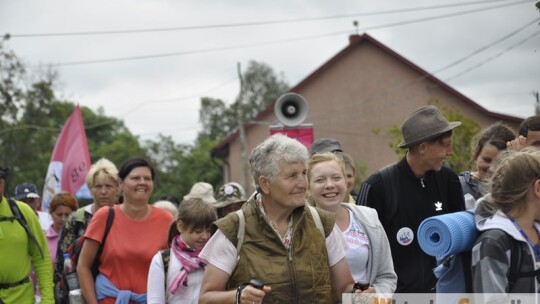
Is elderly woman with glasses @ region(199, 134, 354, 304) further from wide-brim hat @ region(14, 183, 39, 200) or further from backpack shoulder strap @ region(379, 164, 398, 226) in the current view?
wide-brim hat @ region(14, 183, 39, 200)

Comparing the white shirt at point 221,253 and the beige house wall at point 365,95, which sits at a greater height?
the beige house wall at point 365,95

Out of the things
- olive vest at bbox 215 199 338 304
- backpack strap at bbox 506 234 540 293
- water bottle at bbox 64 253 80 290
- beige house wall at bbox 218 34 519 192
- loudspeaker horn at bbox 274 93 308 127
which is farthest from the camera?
beige house wall at bbox 218 34 519 192

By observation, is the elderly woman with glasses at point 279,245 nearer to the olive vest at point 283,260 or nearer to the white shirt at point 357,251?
the olive vest at point 283,260

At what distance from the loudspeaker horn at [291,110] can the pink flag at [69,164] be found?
513cm

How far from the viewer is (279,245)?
15.4 ft

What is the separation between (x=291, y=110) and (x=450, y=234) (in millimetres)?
9101

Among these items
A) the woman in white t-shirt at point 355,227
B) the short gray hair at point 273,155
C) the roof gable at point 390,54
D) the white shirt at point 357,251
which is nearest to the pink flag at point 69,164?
the woman in white t-shirt at point 355,227

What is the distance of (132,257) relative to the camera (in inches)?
288

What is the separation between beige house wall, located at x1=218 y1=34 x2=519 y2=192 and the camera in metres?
42.5

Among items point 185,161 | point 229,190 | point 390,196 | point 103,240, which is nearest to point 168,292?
point 103,240

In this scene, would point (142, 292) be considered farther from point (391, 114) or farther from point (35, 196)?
point (391, 114)

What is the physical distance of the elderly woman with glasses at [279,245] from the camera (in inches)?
182

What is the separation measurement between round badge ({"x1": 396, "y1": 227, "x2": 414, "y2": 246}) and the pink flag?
440 inches

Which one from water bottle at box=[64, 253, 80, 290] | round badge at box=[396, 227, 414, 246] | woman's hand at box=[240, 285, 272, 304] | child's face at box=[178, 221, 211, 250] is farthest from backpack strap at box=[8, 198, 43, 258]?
woman's hand at box=[240, 285, 272, 304]
